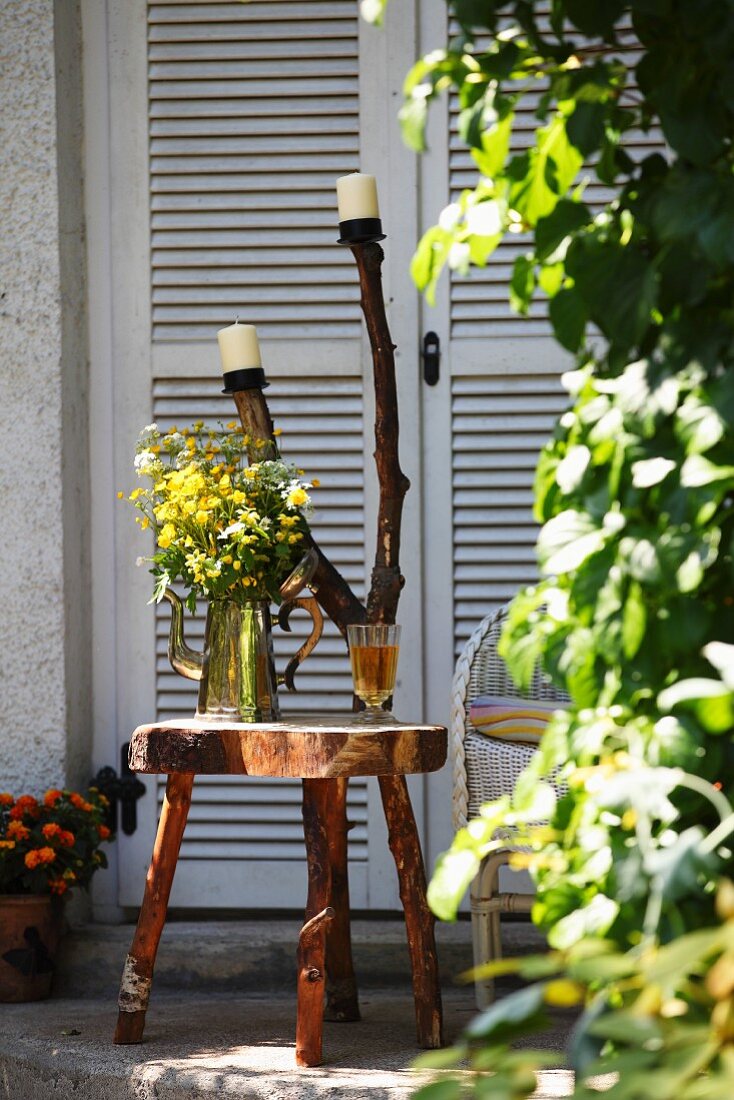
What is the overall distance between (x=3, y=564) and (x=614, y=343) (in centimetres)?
235

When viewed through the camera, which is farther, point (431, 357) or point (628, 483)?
point (431, 357)

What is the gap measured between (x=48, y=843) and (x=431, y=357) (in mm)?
1342

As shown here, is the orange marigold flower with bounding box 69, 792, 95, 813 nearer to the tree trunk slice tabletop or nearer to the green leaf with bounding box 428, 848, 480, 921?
the tree trunk slice tabletop

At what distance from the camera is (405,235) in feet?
10.4

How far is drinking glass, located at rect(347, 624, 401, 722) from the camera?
2.31 meters

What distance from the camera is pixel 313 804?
2273 mm

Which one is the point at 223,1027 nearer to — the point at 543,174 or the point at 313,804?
the point at 313,804

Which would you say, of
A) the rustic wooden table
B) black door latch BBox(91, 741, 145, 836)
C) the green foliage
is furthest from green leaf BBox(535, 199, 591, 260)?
black door latch BBox(91, 741, 145, 836)

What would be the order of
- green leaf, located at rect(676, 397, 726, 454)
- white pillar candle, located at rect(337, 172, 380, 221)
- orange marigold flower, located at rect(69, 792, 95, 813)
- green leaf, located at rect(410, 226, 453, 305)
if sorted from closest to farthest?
green leaf, located at rect(676, 397, 726, 454), green leaf, located at rect(410, 226, 453, 305), white pillar candle, located at rect(337, 172, 380, 221), orange marigold flower, located at rect(69, 792, 95, 813)

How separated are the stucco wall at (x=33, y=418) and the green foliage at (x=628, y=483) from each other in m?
2.17

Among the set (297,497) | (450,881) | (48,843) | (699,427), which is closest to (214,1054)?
(48,843)

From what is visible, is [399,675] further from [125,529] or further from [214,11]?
[214,11]

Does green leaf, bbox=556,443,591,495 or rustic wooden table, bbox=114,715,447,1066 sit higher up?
green leaf, bbox=556,443,591,495

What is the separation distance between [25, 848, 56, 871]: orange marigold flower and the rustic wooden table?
46cm
